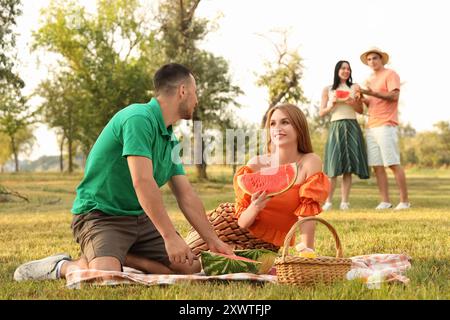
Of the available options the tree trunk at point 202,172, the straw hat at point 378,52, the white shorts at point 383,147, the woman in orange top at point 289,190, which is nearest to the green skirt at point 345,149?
the white shorts at point 383,147

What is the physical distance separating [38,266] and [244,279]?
54.0 inches

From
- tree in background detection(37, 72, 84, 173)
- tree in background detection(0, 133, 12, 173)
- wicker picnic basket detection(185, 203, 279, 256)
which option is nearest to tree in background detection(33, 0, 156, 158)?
tree in background detection(37, 72, 84, 173)

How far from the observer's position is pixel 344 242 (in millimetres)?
5855

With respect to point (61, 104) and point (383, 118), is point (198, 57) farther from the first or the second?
point (383, 118)

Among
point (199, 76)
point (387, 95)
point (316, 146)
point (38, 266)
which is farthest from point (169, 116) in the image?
point (316, 146)

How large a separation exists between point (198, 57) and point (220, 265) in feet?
64.6

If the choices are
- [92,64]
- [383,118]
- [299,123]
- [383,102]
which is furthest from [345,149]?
[92,64]

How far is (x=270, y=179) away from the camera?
4.43m

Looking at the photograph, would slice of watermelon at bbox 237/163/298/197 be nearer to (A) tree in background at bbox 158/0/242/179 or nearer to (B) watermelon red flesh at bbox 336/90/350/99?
(B) watermelon red flesh at bbox 336/90/350/99

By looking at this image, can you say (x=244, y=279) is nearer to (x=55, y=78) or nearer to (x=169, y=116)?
(x=169, y=116)

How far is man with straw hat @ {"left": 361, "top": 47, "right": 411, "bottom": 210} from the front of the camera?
9.24 meters

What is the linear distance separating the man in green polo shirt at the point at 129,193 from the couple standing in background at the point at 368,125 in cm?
525

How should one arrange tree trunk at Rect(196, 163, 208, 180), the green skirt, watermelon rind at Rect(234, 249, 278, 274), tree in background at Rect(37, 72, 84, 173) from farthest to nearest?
tree in background at Rect(37, 72, 84, 173) < tree trunk at Rect(196, 163, 208, 180) < the green skirt < watermelon rind at Rect(234, 249, 278, 274)
